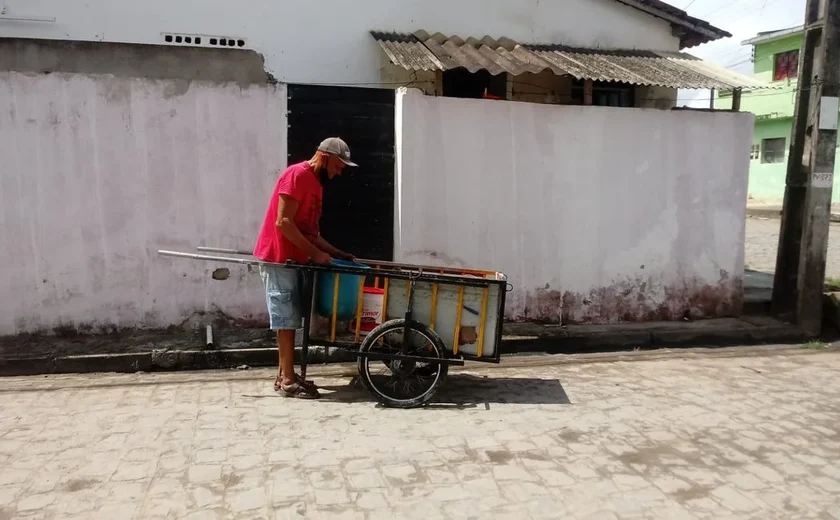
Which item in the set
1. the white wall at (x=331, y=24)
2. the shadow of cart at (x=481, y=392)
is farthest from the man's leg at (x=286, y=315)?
the white wall at (x=331, y=24)

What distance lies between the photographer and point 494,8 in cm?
923

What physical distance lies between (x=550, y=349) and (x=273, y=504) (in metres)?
3.91

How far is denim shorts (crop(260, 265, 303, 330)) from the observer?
4793 millimetres

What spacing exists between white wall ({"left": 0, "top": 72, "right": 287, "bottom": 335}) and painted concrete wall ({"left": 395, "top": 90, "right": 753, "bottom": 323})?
1554mm

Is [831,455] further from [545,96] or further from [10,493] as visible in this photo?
[545,96]

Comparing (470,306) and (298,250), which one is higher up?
(298,250)

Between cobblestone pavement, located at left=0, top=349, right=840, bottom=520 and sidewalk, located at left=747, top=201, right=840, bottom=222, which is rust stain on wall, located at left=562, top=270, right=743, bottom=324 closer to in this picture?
cobblestone pavement, located at left=0, top=349, right=840, bottom=520

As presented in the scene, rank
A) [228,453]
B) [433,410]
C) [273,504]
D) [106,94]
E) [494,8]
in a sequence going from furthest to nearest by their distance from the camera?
[494,8], [106,94], [433,410], [228,453], [273,504]

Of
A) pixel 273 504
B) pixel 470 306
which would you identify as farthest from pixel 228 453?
pixel 470 306

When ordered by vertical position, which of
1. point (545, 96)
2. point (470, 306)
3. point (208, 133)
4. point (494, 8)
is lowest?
point (470, 306)

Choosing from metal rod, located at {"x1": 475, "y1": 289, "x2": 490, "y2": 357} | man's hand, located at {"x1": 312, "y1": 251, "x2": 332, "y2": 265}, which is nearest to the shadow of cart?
metal rod, located at {"x1": 475, "y1": 289, "x2": 490, "y2": 357}

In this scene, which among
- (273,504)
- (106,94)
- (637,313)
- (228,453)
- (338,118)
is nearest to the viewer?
(273,504)

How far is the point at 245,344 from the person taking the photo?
19.5 feet

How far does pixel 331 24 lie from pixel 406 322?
5.45 m
